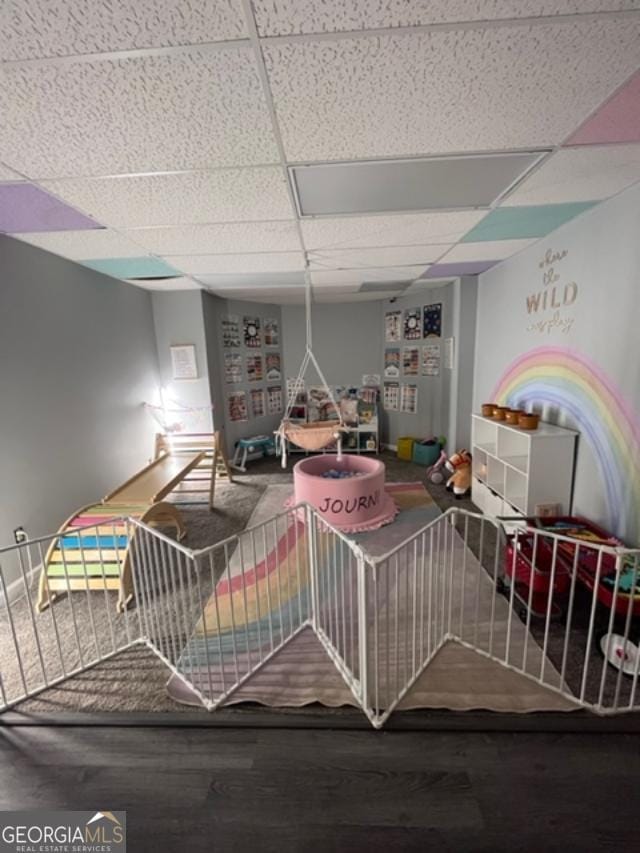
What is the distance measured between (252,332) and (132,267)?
92.8 inches

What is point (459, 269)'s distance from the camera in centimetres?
383

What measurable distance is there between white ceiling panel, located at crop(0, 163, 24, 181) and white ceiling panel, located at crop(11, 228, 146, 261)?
708 millimetres

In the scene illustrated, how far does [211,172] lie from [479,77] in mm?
1160

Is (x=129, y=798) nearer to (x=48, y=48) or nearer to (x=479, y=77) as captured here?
(x=48, y=48)

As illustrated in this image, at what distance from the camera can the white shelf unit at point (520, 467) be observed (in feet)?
8.70

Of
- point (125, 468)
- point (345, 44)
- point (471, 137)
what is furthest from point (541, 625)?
point (125, 468)

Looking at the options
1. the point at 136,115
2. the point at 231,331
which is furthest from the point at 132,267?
the point at 136,115

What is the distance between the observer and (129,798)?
135 centimetres

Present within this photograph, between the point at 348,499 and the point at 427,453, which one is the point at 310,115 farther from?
the point at 427,453

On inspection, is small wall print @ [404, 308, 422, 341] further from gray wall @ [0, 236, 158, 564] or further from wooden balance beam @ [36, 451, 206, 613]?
wooden balance beam @ [36, 451, 206, 613]

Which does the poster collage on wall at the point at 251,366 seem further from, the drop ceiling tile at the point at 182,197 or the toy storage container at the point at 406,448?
the drop ceiling tile at the point at 182,197

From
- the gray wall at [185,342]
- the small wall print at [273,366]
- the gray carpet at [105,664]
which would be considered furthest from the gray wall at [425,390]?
the gray wall at [185,342]

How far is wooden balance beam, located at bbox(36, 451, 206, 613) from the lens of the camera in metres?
2.26

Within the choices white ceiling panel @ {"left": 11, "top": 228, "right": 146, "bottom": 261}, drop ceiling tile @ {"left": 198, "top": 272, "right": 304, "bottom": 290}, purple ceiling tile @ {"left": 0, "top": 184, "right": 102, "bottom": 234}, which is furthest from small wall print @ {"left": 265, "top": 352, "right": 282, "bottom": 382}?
purple ceiling tile @ {"left": 0, "top": 184, "right": 102, "bottom": 234}
